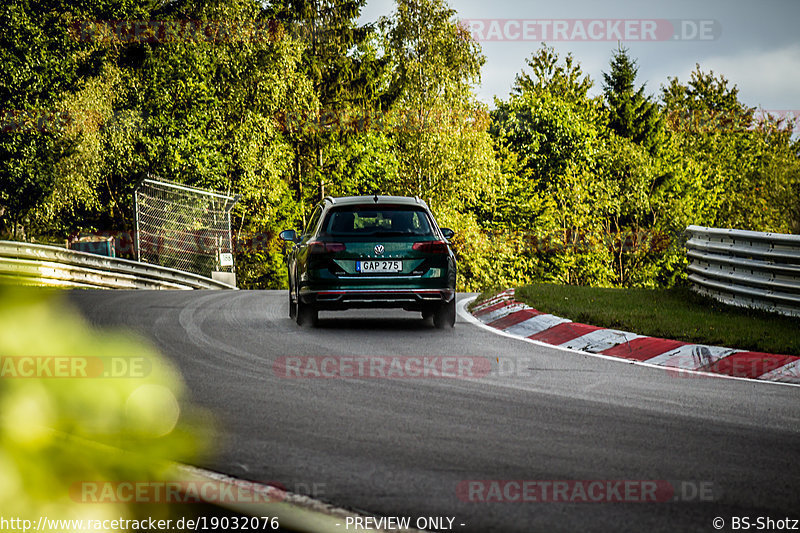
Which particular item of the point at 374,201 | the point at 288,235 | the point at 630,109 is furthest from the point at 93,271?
the point at 630,109

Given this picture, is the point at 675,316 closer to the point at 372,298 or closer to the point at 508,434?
the point at 372,298

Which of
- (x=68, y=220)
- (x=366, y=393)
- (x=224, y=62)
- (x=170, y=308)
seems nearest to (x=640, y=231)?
(x=224, y=62)

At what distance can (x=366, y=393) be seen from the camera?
6.61 meters

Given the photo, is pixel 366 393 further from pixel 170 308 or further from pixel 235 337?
pixel 170 308

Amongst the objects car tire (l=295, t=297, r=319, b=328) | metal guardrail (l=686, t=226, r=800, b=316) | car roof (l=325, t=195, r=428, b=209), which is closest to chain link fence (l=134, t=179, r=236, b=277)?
car tire (l=295, t=297, r=319, b=328)

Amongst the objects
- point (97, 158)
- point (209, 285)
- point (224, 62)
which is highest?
point (224, 62)

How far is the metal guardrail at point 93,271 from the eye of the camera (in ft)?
61.0

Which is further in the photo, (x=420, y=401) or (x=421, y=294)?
(x=421, y=294)

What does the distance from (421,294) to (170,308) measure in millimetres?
4933

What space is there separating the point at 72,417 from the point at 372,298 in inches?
338

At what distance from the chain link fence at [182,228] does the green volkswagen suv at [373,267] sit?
47.7 feet

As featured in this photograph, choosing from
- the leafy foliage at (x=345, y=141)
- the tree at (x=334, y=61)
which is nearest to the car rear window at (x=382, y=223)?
the leafy foliage at (x=345, y=141)

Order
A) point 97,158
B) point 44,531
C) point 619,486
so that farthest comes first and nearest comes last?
point 97,158, point 619,486, point 44,531

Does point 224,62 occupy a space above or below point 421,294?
above
